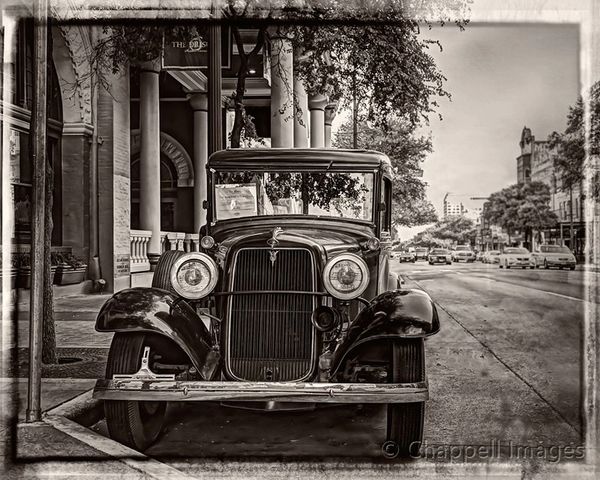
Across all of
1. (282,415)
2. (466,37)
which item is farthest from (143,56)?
(282,415)

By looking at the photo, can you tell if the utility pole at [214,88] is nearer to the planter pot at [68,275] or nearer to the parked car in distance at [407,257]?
the planter pot at [68,275]

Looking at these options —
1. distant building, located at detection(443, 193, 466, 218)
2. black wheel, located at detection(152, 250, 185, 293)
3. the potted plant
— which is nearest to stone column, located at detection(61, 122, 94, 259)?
the potted plant

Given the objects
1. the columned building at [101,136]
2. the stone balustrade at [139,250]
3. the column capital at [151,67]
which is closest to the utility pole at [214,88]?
the columned building at [101,136]

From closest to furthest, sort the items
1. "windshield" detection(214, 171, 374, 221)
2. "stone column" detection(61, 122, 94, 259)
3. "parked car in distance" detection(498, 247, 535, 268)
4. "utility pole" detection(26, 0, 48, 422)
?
"utility pole" detection(26, 0, 48, 422) < "windshield" detection(214, 171, 374, 221) < "stone column" detection(61, 122, 94, 259) < "parked car in distance" detection(498, 247, 535, 268)

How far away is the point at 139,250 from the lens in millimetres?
12539

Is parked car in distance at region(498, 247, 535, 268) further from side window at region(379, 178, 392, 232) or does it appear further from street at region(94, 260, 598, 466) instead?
side window at region(379, 178, 392, 232)

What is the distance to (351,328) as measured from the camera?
4.00m

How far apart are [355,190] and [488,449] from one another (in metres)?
2.27

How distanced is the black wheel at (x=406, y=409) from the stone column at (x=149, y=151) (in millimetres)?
10113

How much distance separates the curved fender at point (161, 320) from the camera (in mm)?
3908

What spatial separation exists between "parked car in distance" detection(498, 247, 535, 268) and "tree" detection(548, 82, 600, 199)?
15.9 m

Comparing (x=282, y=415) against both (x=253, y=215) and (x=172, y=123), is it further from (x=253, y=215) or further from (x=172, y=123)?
(x=172, y=123)

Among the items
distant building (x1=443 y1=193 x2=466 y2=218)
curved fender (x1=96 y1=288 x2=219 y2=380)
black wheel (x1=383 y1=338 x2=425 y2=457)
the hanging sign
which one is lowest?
black wheel (x1=383 y1=338 x2=425 y2=457)

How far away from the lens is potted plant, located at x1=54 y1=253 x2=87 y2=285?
10359 mm
